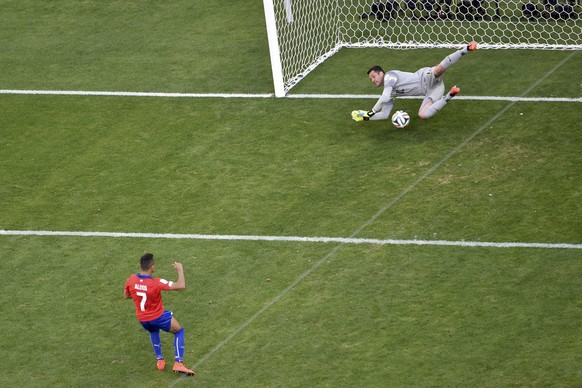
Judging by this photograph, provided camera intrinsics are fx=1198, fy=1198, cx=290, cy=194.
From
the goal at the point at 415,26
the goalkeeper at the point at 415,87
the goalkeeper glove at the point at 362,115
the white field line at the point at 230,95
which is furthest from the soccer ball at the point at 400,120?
the goal at the point at 415,26

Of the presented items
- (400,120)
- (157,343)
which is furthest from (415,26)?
(157,343)

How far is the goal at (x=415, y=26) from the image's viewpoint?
1991 centimetres

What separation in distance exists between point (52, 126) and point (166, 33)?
13.3ft

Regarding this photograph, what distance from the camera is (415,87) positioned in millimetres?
17266

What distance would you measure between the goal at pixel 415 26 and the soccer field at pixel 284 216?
39 centimetres

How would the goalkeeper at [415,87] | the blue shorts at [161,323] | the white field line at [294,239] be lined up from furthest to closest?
the goalkeeper at [415,87] < the white field line at [294,239] < the blue shorts at [161,323]

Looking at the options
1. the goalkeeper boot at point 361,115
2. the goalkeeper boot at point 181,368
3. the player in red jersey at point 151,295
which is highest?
the player in red jersey at point 151,295

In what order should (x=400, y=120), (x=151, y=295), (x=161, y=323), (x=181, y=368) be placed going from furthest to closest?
(x=400, y=120), (x=181, y=368), (x=161, y=323), (x=151, y=295)

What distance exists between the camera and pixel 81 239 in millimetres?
15133

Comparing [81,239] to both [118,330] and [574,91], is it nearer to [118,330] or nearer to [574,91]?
[118,330]

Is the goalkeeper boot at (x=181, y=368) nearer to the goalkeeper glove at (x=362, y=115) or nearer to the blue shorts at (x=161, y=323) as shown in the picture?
the blue shorts at (x=161, y=323)

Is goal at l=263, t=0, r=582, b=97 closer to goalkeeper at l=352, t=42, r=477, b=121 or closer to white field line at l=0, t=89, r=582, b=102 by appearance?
white field line at l=0, t=89, r=582, b=102

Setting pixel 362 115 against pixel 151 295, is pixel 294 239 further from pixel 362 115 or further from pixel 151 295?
pixel 151 295

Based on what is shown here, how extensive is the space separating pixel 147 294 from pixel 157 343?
0.73 m
